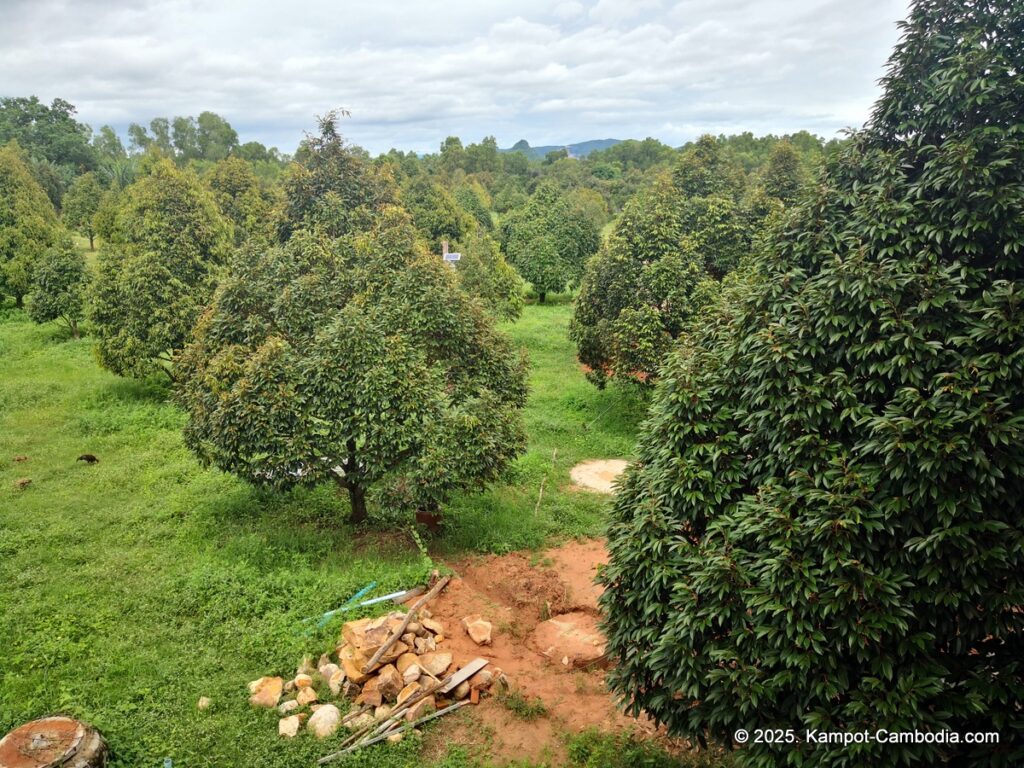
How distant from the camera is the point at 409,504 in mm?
12180

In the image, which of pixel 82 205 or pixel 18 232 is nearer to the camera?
pixel 18 232

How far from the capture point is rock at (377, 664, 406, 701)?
340 inches

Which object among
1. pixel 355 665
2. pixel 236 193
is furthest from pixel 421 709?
pixel 236 193

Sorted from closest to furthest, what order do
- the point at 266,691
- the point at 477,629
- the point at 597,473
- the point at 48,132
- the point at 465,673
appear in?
the point at 266,691
the point at 465,673
the point at 477,629
the point at 597,473
the point at 48,132

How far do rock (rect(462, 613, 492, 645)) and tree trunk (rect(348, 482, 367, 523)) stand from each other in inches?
168

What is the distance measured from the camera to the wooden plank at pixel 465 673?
8.84 m

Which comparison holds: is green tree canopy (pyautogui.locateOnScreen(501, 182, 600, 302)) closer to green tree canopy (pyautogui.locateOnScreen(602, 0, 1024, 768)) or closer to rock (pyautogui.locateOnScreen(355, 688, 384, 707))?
rock (pyautogui.locateOnScreen(355, 688, 384, 707))

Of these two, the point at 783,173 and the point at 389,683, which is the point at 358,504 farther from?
the point at 783,173

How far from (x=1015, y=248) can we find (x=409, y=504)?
31.4 ft

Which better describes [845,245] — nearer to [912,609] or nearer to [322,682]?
[912,609]

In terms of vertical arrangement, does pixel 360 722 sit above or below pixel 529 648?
above

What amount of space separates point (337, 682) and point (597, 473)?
998 cm

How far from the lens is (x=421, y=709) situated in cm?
849

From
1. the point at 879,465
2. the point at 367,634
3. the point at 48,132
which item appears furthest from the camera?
the point at 48,132
